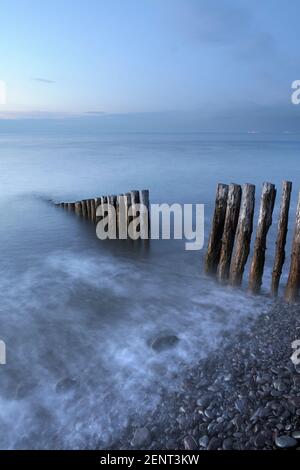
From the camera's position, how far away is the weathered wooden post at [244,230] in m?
6.57

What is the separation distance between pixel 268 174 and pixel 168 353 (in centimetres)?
2518

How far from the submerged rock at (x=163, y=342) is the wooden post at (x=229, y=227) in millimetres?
1927

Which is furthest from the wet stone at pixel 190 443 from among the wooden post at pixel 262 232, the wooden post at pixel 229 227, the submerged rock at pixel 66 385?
the wooden post at pixel 229 227

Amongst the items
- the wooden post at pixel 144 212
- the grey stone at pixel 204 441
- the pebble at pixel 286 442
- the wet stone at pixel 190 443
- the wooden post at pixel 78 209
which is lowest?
the wet stone at pixel 190 443

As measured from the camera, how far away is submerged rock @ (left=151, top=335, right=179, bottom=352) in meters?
5.51

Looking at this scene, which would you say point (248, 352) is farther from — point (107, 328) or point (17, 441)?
point (17, 441)

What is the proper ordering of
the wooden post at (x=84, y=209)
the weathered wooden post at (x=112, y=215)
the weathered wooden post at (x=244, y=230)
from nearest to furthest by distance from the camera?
1. the weathered wooden post at (x=244, y=230)
2. the weathered wooden post at (x=112, y=215)
3. the wooden post at (x=84, y=209)

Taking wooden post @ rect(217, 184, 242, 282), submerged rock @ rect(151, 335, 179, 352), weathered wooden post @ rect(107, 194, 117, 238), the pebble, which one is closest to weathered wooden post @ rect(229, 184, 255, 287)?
wooden post @ rect(217, 184, 242, 282)

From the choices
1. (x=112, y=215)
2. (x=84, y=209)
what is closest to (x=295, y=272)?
(x=112, y=215)

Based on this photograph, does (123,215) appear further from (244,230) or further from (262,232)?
(262,232)

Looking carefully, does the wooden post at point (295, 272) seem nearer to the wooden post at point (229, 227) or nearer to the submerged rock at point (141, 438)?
the wooden post at point (229, 227)

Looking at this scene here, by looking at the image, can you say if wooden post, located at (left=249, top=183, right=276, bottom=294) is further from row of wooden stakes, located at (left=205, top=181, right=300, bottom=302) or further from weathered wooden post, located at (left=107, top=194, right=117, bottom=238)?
weathered wooden post, located at (left=107, top=194, right=117, bottom=238)

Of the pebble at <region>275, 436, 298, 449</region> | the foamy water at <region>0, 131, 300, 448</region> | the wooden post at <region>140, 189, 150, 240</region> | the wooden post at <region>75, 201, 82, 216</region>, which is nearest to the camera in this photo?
the pebble at <region>275, 436, 298, 449</region>

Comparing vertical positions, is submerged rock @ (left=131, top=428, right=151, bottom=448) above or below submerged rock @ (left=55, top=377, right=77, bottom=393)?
above
